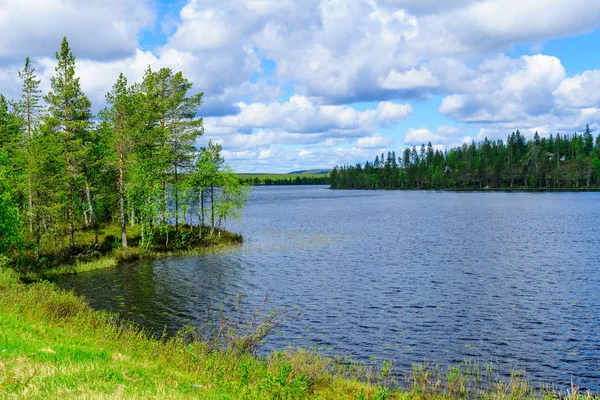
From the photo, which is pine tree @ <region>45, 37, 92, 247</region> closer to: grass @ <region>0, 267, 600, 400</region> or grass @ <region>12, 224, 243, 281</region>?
grass @ <region>12, 224, 243, 281</region>

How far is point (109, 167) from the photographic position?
49438mm

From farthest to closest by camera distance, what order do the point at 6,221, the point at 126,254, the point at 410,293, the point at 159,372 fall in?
the point at 126,254, the point at 6,221, the point at 410,293, the point at 159,372

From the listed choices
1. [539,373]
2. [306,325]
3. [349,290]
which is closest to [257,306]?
[306,325]

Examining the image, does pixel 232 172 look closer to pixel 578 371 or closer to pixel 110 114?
pixel 110 114

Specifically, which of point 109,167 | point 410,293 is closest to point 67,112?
point 109,167

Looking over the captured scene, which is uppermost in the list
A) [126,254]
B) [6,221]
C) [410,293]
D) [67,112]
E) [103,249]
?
[67,112]

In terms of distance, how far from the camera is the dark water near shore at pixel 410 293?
22016mm

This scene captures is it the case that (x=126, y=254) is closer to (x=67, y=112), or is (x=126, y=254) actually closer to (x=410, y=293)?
(x=67, y=112)

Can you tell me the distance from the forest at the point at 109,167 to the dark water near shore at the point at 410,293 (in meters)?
6.46

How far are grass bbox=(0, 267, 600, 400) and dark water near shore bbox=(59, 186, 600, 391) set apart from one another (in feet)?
8.17

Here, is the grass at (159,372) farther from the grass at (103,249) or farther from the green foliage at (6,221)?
the grass at (103,249)

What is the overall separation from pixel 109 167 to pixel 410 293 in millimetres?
35323

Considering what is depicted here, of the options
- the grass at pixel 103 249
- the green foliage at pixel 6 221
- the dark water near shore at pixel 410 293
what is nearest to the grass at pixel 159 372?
the dark water near shore at pixel 410 293

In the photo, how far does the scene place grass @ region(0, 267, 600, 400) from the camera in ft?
35.6
